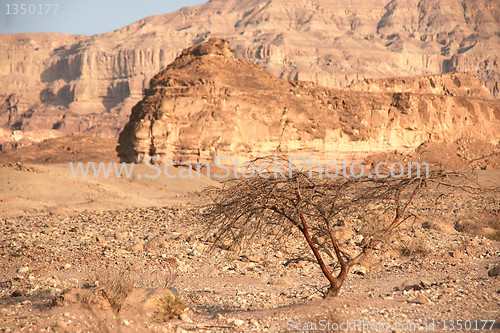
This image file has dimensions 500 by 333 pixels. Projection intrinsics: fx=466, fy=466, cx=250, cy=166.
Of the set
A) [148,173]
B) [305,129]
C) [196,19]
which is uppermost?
[196,19]

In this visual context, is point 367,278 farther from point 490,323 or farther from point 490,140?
point 490,140

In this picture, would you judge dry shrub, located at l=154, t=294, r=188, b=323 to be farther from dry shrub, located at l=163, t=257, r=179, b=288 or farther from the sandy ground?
dry shrub, located at l=163, t=257, r=179, b=288

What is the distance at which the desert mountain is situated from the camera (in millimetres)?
120188

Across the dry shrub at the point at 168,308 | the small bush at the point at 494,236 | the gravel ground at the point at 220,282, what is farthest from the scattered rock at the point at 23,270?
the small bush at the point at 494,236

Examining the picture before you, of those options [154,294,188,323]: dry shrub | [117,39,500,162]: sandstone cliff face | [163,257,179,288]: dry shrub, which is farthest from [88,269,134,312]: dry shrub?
[117,39,500,162]: sandstone cliff face

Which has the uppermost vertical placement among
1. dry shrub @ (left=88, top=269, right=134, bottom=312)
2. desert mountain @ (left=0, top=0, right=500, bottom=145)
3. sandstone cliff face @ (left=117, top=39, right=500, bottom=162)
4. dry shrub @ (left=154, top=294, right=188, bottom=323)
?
desert mountain @ (left=0, top=0, right=500, bottom=145)

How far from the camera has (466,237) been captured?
1272 centimetres

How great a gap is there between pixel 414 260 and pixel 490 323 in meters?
4.82

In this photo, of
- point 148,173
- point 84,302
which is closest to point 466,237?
point 84,302

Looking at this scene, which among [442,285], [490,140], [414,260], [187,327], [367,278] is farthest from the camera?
[490,140]

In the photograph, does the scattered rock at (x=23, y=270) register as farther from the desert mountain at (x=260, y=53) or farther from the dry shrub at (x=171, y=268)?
the desert mountain at (x=260, y=53)

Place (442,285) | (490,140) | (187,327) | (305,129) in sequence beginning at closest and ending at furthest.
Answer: (187,327), (442,285), (305,129), (490,140)

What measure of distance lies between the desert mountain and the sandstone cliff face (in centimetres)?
7227

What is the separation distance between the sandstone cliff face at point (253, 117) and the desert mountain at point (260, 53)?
237 ft
